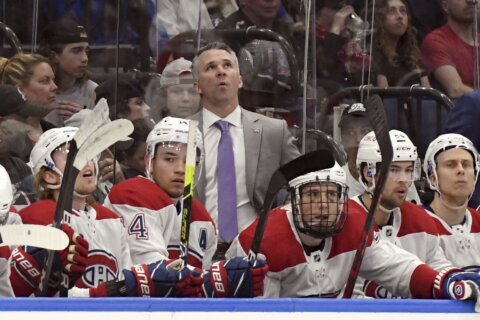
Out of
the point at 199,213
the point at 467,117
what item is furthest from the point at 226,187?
the point at 467,117

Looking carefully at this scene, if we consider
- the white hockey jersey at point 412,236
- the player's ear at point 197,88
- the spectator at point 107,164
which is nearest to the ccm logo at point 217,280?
the white hockey jersey at point 412,236

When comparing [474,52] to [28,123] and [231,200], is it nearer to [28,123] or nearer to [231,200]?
[231,200]

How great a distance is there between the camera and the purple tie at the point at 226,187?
19.3 ft

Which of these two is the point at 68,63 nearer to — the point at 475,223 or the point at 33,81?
the point at 33,81

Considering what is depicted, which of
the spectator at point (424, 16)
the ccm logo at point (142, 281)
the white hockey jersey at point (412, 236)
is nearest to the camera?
the ccm logo at point (142, 281)

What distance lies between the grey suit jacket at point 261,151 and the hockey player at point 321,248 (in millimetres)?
439

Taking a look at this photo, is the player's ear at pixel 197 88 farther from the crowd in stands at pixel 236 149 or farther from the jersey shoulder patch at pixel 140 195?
the jersey shoulder patch at pixel 140 195

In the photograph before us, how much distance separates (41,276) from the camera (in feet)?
16.4

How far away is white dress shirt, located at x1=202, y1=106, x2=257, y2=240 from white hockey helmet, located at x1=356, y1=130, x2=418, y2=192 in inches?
16.3

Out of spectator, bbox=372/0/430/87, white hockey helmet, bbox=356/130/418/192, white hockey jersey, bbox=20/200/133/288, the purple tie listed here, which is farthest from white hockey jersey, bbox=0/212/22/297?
spectator, bbox=372/0/430/87

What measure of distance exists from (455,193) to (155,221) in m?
1.09

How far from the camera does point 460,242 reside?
591 centimetres

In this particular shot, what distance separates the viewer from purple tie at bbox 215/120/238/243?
587 cm
